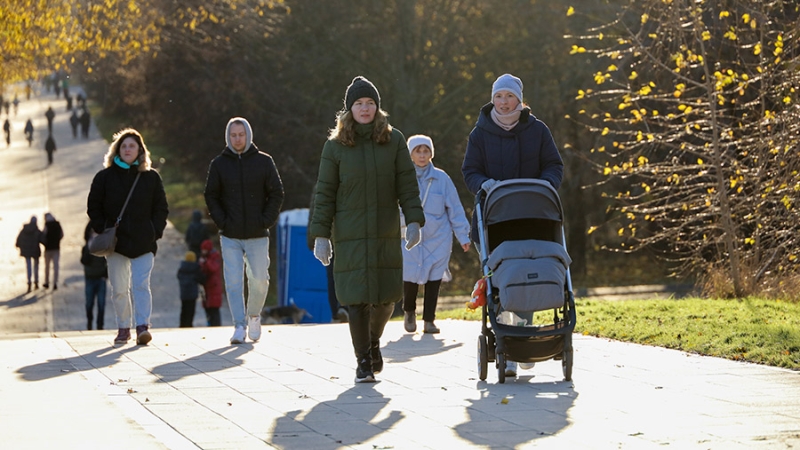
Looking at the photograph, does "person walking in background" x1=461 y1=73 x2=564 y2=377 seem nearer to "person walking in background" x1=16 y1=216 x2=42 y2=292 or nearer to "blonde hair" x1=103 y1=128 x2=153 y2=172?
"blonde hair" x1=103 y1=128 x2=153 y2=172

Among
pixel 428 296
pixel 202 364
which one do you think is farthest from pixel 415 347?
pixel 202 364

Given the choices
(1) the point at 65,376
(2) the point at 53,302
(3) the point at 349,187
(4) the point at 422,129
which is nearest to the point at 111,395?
(1) the point at 65,376

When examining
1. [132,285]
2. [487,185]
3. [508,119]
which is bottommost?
[132,285]

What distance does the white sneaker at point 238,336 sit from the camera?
1278 centimetres

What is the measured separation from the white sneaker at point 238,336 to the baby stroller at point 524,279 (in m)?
3.64

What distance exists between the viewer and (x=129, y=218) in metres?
13.0

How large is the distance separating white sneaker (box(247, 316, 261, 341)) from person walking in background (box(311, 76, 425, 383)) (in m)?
3.35

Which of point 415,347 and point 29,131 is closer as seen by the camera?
point 415,347

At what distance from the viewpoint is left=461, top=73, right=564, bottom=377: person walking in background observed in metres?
9.97

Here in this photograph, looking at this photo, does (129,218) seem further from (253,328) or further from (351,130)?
(351,130)

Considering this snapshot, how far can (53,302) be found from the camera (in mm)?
29859

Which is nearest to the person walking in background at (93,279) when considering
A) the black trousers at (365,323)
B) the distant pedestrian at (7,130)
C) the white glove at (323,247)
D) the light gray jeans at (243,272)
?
the light gray jeans at (243,272)

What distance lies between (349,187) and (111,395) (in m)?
2.09

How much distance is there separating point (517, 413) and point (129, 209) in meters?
5.86
